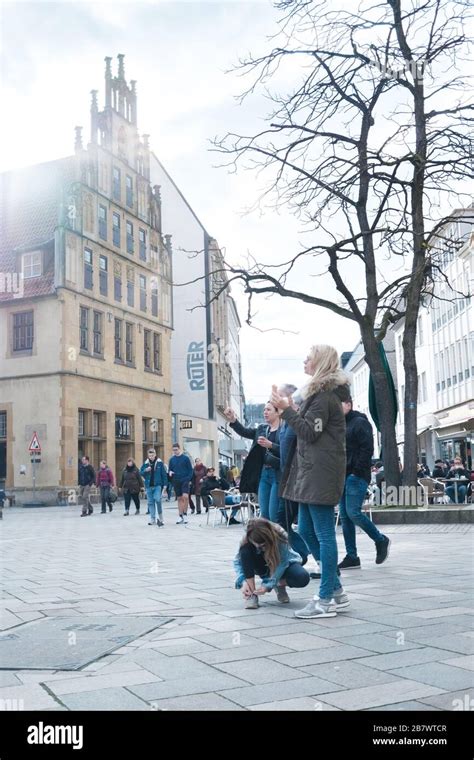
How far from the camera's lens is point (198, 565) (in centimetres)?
1040

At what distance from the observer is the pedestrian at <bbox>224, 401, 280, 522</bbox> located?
25.6ft

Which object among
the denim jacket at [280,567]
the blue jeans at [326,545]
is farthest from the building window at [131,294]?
the blue jeans at [326,545]

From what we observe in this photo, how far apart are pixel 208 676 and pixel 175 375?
164 ft

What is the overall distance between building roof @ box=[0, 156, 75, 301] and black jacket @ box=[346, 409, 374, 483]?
29.2m

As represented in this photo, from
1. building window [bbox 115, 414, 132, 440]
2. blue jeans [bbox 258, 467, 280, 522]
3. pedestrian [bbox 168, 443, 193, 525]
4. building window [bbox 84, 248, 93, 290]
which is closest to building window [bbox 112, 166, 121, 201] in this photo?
building window [bbox 84, 248, 93, 290]

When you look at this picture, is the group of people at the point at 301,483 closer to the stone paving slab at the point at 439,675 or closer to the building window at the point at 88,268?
the stone paving slab at the point at 439,675

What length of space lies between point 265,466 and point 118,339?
33620mm

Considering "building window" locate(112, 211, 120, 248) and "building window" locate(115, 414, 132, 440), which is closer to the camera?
"building window" locate(115, 414, 132, 440)

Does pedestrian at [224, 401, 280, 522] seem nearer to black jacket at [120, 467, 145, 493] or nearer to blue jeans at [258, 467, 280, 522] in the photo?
blue jeans at [258, 467, 280, 522]

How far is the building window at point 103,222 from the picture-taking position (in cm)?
3975

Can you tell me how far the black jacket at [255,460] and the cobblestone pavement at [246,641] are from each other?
990 millimetres

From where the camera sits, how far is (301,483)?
20.3 ft

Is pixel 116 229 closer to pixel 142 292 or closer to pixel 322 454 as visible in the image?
pixel 142 292
